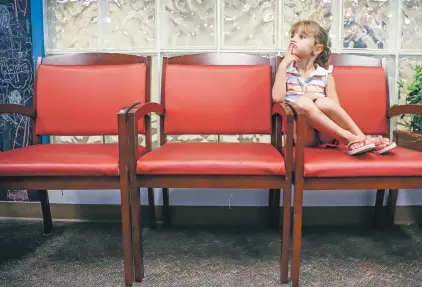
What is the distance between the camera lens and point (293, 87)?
6.09 feet

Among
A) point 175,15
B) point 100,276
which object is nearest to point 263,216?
point 100,276

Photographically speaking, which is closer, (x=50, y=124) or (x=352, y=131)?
(x=352, y=131)

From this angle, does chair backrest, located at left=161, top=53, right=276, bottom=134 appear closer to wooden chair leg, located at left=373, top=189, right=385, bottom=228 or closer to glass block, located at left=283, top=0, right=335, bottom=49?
glass block, located at left=283, top=0, right=335, bottom=49

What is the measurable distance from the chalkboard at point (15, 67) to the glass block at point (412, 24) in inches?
Result: 74.6

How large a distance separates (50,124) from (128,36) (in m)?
0.61

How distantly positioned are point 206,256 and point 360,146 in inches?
30.6

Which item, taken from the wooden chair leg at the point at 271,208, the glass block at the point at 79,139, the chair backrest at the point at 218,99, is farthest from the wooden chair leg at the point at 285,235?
the glass block at the point at 79,139

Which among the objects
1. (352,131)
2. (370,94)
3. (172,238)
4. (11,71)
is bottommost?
(172,238)

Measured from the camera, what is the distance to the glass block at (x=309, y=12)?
6.72ft

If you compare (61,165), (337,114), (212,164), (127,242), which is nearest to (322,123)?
(337,114)

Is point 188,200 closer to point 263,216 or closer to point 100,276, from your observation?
point 263,216

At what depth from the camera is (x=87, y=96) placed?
185 centimetres

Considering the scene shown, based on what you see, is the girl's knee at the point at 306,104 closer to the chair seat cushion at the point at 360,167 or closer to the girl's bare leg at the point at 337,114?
A: the girl's bare leg at the point at 337,114

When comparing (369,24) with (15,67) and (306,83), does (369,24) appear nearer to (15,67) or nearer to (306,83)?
(306,83)
